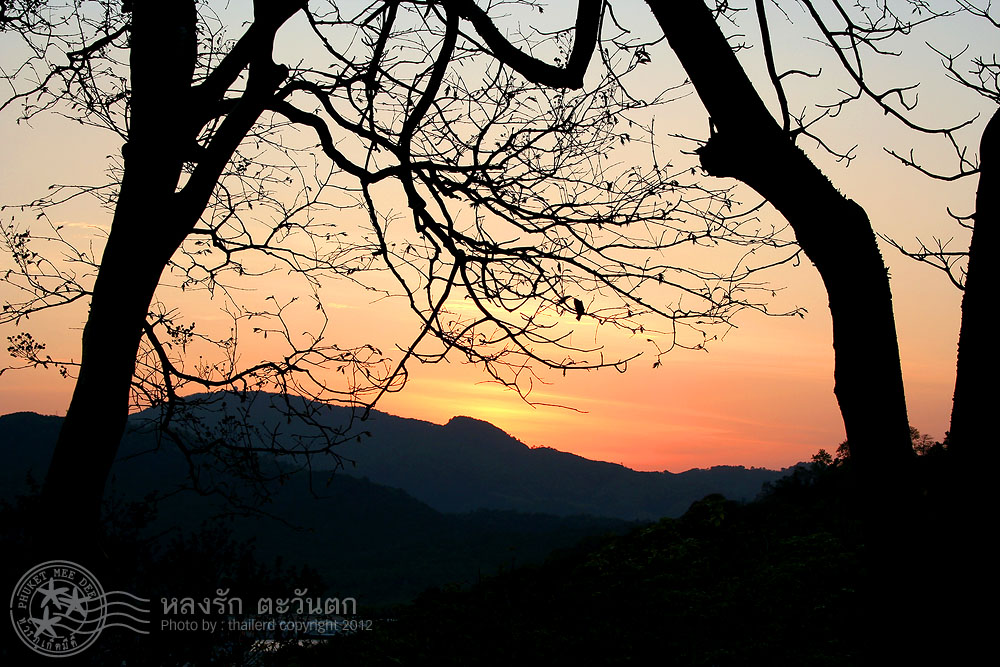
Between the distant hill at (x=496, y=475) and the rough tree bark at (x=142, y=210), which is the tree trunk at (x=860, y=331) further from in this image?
the distant hill at (x=496, y=475)

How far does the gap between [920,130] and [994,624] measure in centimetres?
240

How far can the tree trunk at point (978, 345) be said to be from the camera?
8.86 feet

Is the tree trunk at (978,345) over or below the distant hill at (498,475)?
below

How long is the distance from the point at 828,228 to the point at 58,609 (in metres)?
4.96

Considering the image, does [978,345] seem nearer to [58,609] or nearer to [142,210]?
[142,210]

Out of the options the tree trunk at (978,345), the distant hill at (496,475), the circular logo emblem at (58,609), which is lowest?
the circular logo emblem at (58,609)

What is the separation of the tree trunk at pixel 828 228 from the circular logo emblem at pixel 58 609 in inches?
153

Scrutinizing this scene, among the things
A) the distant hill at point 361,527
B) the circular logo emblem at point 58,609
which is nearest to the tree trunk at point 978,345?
the circular logo emblem at point 58,609

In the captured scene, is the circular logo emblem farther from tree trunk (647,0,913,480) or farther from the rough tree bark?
tree trunk (647,0,913,480)

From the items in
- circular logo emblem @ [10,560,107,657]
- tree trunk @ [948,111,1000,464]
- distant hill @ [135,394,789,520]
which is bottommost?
circular logo emblem @ [10,560,107,657]

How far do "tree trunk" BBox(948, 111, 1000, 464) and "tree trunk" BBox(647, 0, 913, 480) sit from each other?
19cm

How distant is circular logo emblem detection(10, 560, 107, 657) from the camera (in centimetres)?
443

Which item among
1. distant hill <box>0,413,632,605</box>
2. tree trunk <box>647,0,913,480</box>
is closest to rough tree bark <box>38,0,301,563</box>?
tree trunk <box>647,0,913,480</box>

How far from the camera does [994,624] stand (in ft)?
8.38
